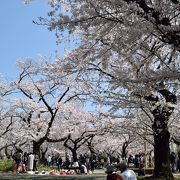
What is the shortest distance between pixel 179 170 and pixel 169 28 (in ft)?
65.2

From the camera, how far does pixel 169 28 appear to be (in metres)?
7.36

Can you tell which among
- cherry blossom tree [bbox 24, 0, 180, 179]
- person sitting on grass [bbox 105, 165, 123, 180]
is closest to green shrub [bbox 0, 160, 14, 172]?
cherry blossom tree [bbox 24, 0, 180, 179]

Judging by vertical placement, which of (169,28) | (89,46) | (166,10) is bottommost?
(169,28)

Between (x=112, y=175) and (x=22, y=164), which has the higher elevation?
(x=22, y=164)

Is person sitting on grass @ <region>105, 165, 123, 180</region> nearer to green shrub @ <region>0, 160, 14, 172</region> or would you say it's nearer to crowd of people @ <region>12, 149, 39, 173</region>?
crowd of people @ <region>12, 149, 39, 173</region>

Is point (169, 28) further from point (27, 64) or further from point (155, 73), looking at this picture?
point (27, 64)

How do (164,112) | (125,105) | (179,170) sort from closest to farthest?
(125,105) → (164,112) → (179,170)

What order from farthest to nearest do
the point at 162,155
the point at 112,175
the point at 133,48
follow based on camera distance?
the point at 162,155 < the point at 133,48 < the point at 112,175

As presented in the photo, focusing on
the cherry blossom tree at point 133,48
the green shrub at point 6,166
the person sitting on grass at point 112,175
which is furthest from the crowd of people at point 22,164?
the person sitting on grass at point 112,175

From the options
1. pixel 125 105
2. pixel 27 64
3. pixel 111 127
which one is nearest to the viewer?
pixel 125 105

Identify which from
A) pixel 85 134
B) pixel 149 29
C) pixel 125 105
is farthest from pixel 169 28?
pixel 85 134

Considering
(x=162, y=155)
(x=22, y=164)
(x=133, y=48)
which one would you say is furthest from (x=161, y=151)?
(x=22, y=164)

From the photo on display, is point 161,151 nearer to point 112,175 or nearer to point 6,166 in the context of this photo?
point 112,175

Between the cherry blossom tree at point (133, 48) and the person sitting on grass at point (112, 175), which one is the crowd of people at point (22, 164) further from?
the person sitting on grass at point (112, 175)
